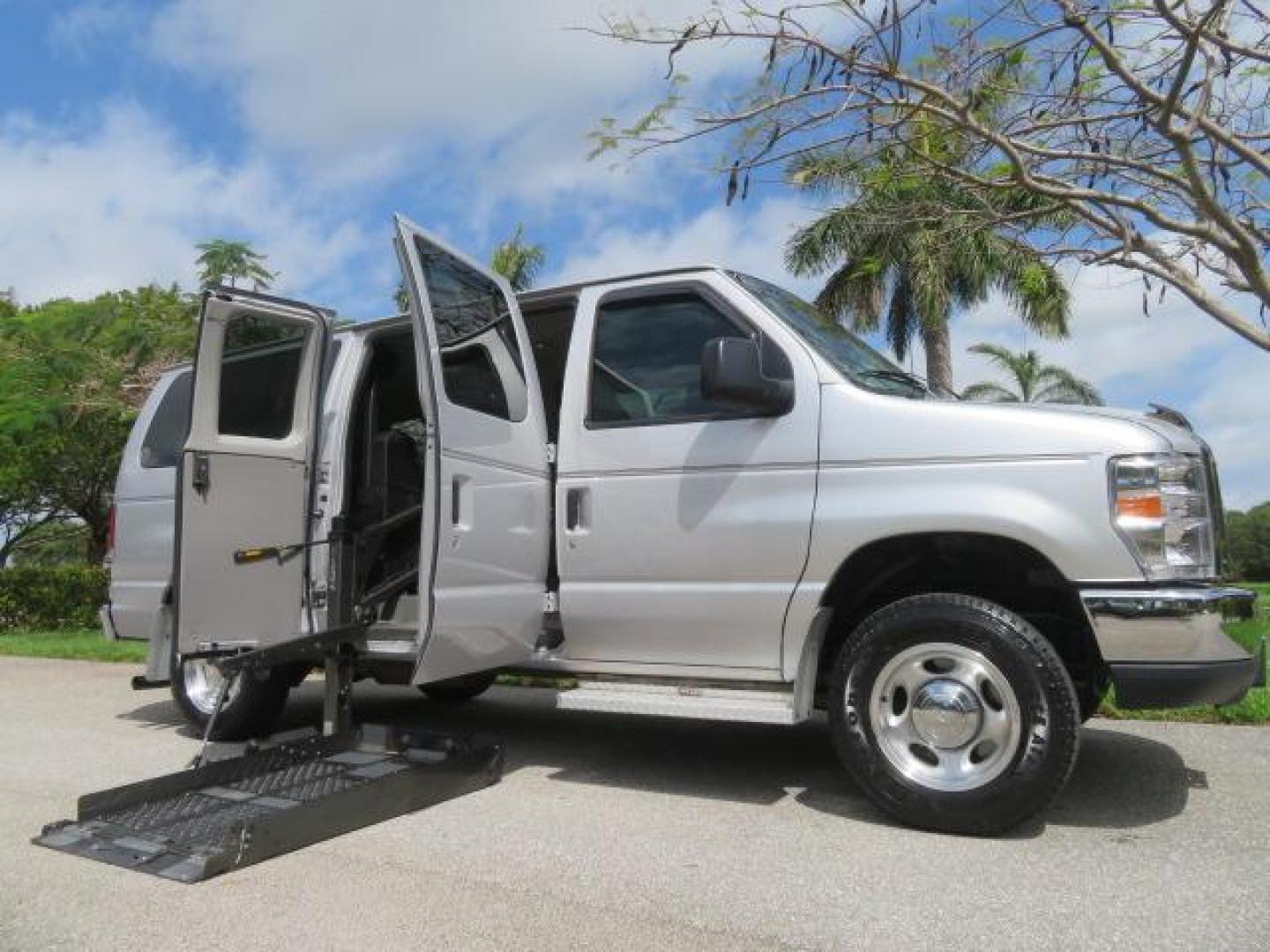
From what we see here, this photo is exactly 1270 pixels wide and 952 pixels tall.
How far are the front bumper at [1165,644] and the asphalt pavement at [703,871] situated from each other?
59 centimetres

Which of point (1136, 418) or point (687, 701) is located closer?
point (1136, 418)

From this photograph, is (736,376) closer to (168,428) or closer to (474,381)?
(474,381)

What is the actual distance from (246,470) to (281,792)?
179 cm

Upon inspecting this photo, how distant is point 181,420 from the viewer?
677 centimetres

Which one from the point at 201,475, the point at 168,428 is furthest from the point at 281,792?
the point at 168,428

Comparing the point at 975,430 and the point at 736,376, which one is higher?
the point at 736,376

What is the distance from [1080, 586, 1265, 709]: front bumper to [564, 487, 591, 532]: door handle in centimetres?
225

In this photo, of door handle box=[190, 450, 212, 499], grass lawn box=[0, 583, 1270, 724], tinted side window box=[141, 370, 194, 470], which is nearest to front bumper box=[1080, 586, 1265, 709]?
grass lawn box=[0, 583, 1270, 724]

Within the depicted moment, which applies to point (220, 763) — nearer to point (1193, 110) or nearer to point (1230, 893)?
point (1230, 893)

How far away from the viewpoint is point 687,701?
15.5 ft

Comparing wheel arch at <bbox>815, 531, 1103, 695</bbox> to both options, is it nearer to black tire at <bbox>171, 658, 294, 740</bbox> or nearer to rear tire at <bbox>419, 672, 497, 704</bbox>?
rear tire at <bbox>419, 672, 497, 704</bbox>

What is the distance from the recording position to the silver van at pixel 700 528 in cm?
404

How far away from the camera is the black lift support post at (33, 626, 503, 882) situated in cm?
397

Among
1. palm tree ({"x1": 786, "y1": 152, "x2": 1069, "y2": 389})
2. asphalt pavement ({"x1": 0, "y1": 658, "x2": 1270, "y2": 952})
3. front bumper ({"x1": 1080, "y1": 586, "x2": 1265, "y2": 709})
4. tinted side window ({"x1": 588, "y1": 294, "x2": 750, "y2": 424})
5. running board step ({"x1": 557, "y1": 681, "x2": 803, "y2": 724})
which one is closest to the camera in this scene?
asphalt pavement ({"x1": 0, "y1": 658, "x2": 1270, "y2": 952})
